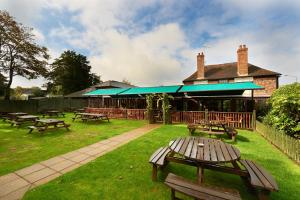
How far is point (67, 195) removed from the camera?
3.04 meters

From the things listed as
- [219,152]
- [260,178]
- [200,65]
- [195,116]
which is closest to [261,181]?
[260,178]

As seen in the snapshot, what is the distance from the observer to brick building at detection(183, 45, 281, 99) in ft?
61.5

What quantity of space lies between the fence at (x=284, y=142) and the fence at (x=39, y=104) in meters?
25.0

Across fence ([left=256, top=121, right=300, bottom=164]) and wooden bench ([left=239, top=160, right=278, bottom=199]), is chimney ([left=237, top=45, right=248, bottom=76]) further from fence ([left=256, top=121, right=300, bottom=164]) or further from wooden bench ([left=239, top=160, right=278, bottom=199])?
wooden bench ([left=239, top=160, right=278, bottom=199])

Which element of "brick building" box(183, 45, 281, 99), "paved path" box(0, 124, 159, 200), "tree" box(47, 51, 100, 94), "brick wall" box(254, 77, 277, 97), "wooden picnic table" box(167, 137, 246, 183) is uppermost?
"tree" box(47, 51, 100, 94)

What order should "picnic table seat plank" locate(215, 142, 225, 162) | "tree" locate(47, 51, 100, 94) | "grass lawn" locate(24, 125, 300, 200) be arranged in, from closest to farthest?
"picnic table seat plank" locate(215, 142, 225, 162), "grass lawn" locate(24, 125, 300, 200), "tree" locate(47, 51, 100, 94)

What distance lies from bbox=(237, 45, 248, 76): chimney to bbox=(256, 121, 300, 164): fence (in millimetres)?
14436

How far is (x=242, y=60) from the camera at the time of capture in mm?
19438

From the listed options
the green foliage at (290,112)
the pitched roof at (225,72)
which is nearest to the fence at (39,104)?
the pitched roof at (225,72)

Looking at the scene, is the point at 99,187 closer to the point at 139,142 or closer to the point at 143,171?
the point at 143,171

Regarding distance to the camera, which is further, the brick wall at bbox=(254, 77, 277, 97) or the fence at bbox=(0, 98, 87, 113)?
the fence at bbox=(0, 98, 87, 113)

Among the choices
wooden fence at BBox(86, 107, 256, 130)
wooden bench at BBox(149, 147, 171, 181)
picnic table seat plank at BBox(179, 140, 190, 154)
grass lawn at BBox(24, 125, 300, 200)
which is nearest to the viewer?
grass lawn at BBox(24, 125, 300, 200)

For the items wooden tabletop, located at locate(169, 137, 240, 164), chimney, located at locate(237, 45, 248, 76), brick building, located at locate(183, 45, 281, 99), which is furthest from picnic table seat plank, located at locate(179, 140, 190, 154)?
chimney, located at locate(237, 45, 248, 76)

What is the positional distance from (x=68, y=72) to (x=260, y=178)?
144ft
